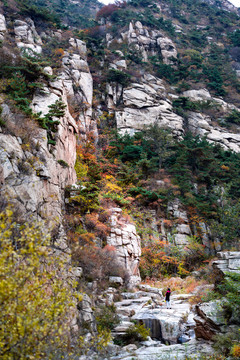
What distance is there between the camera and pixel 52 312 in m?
4.07

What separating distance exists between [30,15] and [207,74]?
30.2m

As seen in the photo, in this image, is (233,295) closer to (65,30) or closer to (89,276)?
(89,276)

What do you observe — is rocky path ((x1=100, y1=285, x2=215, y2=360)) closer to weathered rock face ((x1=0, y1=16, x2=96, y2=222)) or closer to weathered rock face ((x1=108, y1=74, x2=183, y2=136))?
weathered rock face ((x1=0, y1=16, x2=96, y2=222))

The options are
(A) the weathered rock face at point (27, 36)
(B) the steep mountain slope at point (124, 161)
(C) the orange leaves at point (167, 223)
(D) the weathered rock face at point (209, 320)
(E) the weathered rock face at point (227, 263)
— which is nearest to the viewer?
(D) the weathered rock face at point (209, 320)

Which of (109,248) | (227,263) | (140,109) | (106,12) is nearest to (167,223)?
(109,248)

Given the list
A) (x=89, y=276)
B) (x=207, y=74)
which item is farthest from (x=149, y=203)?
(x=207, y=74)

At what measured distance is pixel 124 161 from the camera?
26219 millimetres

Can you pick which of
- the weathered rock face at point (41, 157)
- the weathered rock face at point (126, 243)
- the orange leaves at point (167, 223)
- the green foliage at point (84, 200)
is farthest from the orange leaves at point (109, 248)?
the orange leaves at point (167, 223)

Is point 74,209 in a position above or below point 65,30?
below

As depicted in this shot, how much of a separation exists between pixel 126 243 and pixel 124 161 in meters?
11.2

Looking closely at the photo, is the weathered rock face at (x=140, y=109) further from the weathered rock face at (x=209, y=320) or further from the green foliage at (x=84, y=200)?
the weathered rock face at (x=209, y=320)

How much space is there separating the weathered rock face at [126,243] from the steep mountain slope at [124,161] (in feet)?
0.35

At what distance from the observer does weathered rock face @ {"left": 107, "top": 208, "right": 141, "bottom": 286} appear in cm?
1644

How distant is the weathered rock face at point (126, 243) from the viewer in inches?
647
